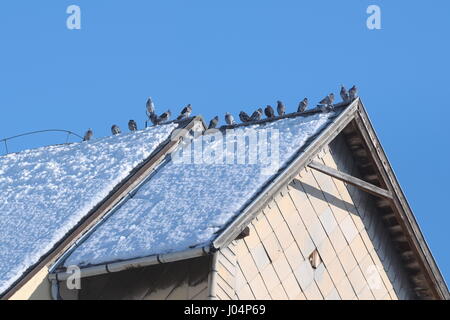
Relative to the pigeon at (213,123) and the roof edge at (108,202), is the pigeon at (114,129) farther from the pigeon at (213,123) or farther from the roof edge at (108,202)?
the roof edge at (108,202)

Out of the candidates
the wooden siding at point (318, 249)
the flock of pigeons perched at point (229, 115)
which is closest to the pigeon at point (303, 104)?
the flock of pigeons perched at point (229, 115)

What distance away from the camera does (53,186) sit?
23625 mm

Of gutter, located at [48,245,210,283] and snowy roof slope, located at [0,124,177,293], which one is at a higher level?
snowy roof slope, located at [0,124,177,293]

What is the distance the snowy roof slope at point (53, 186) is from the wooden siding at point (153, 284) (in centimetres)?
80

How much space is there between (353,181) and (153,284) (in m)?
3.79

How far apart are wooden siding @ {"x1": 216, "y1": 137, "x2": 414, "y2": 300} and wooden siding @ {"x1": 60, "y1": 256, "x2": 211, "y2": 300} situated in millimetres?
300

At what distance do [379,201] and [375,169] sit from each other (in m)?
0.57

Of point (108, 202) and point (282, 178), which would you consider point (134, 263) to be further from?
point (282, 178)

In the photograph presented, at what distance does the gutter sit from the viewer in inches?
793

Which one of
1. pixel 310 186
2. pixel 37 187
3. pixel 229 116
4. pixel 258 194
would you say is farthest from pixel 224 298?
pixel 229 116

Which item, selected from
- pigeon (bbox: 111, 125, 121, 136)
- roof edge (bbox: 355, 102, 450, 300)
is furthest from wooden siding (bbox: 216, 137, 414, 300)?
pigeon (bbox: 111, 125, 121, 136)

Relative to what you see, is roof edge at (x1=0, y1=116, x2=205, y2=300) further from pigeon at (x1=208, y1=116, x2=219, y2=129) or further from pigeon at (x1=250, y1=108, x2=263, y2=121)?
pigeon at (x1=250, y1=108, x2=263, y2=121)

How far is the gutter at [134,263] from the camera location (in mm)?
20141

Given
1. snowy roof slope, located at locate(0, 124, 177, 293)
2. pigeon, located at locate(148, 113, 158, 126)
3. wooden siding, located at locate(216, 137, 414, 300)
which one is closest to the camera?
wooden siding, located at locate(216, 137, 414, 300)
